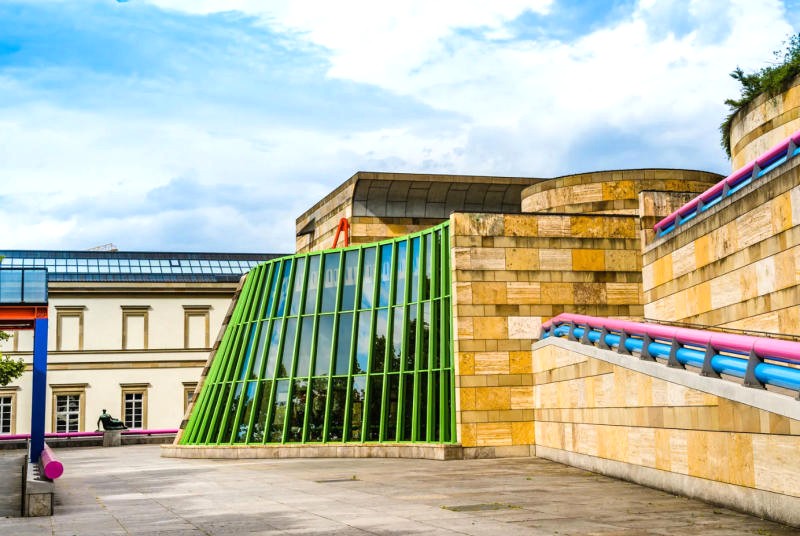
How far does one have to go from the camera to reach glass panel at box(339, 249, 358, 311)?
29414mm

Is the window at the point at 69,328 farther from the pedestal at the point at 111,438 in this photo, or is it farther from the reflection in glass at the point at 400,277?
the reflection in glass at the point at 400,277

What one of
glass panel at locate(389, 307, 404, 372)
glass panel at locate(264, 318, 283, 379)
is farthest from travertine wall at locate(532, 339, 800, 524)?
glass panel at locate(264, 318, 283, 379)

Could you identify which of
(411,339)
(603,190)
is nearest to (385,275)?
(411,339)

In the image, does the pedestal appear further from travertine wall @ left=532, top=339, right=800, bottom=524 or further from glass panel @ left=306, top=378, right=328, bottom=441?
travertine wall @ left=532, top=339, right=800, bottom=524

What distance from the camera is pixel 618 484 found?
17484 millimetres

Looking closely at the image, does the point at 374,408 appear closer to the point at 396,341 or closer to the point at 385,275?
the point at 396,341

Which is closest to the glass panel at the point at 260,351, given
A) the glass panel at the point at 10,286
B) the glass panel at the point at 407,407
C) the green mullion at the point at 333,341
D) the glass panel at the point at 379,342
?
the green mullion at the point at 333,341

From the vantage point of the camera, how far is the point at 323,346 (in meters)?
29.2

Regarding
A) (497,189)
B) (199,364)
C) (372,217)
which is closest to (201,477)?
(372,217)

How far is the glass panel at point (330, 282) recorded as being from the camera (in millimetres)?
29797

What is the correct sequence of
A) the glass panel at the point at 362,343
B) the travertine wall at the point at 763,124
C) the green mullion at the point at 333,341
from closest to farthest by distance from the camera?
the travertine wall at the point at 763,124, the green mullion at the point at 333,341, the glass panel at the point at 362,343

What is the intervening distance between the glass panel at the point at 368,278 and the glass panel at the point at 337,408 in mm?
2536

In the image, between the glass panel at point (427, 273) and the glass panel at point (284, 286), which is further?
the glass panel at point (284, 286)

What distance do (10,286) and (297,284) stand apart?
9.05 meters
